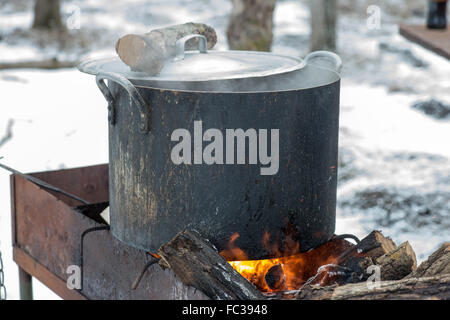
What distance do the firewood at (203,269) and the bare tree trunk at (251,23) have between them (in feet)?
13.4

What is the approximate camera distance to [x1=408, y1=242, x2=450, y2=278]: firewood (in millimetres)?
2490

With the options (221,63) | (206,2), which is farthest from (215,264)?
(206,2)

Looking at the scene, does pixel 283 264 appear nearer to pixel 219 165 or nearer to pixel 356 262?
pixel 356 262

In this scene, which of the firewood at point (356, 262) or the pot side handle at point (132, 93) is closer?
the pot side handle at point (132, 93)

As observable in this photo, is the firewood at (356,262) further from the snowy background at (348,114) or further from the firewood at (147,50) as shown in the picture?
the snowy background at (348,114)

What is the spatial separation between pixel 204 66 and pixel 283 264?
0.91m

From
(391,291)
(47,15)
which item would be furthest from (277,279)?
(47,15)

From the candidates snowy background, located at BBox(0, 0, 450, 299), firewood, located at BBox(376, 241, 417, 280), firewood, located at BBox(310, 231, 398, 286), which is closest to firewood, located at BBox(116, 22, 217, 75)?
firewood, located at BBox(310, 231, 398, 286)

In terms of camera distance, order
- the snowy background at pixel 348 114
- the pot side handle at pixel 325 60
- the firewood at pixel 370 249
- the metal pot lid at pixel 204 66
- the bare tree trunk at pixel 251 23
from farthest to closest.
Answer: the bare tree trunk at pixel 251 23 < the snowy background at pixel 348 114 < the pot side handle at pixel 325 60 < the firewood at pixel 370 249 < the metal pot lid at pixel 204 66

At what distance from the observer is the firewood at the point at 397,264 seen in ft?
8.52

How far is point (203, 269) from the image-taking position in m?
2.38

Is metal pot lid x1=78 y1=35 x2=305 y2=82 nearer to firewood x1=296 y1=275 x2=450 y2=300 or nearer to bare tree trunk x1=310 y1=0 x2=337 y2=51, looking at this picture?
firewood x1=296 y1=275 x2=450 y2=300

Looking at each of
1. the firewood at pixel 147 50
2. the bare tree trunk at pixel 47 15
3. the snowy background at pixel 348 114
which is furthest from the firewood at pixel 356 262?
the bare tree trunk at pixel 47 15
